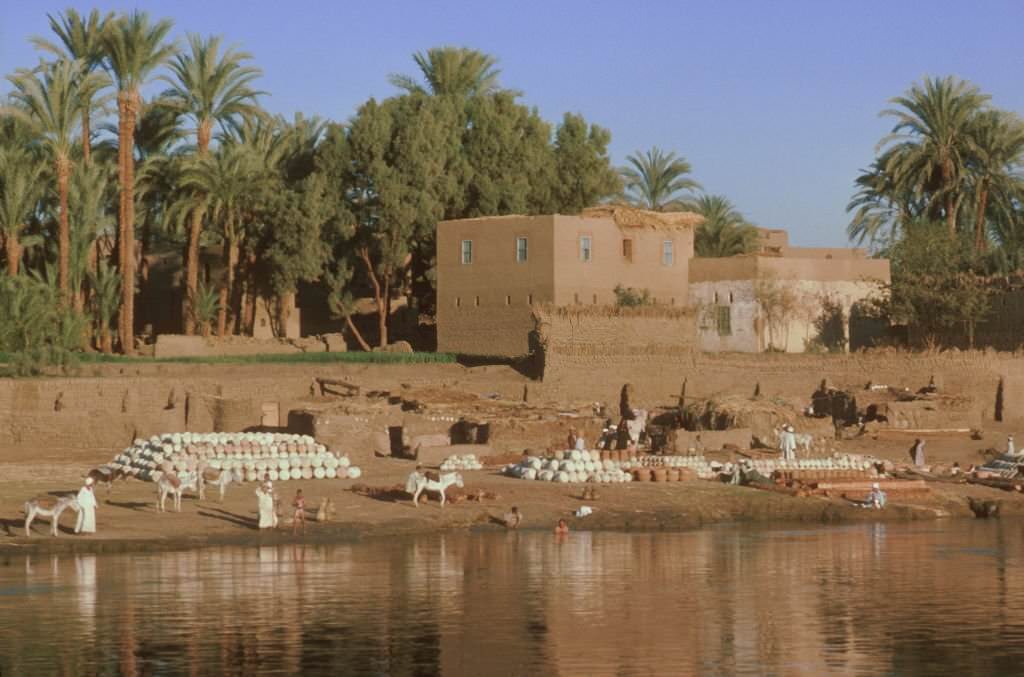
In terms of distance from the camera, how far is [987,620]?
1000 inches

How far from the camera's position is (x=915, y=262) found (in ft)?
214

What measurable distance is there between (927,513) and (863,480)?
196 centimetres

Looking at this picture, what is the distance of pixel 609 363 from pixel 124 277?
18568mm

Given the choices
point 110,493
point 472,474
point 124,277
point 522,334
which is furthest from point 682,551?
point 124,277

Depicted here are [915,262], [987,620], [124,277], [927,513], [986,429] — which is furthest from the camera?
[915,262]

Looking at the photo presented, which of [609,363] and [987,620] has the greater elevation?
[609,363]

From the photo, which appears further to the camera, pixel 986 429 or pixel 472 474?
pixel 986 429

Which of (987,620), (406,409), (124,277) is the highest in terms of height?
(124,277)

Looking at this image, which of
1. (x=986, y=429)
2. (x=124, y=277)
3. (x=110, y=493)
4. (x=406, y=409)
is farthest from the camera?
(x=124, y=277)

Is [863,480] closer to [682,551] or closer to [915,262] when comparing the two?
[682,551]

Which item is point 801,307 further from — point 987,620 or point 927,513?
point 987,620

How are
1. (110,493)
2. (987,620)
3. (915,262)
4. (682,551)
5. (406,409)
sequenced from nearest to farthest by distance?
(987,620) < (682,551) < (110,493) < (406,409) < (915,262)

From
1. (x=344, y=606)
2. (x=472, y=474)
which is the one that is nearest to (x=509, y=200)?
(x=472, y=474)

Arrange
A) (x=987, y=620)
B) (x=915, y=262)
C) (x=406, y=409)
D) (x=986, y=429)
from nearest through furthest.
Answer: (x=987, y=620)
(x=406, y=409)
(x=986, y=429)
(x=915, y=262)
